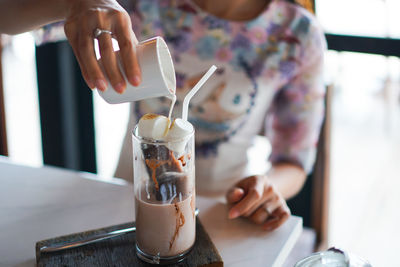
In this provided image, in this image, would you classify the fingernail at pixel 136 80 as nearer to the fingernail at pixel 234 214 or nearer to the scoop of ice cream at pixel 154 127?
the scoop of ice cream at pixel 154 127

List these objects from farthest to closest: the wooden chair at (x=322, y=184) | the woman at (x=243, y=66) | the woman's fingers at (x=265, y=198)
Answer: the wooden chair at (x=322, y=184) → the woman at (x=243, y=66) → the woman's fingers at (x=265, y=198)

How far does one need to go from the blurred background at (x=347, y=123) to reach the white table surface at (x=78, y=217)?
458mm

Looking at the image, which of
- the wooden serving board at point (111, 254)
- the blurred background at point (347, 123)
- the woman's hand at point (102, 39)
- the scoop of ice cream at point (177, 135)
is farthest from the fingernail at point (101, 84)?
the blurred background at point (347, 123)

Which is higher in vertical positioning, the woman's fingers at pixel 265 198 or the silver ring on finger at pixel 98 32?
the silver ring on finger at pixel 98 32

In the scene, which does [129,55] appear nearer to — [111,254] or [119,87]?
[119,87]

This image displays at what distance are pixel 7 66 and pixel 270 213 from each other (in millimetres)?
3027

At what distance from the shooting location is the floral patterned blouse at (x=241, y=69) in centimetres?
136

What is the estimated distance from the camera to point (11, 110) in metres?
3.03

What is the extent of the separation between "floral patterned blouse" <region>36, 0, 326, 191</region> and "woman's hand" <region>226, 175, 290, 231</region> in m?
0.46

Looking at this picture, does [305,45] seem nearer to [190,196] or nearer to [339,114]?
[190,196]

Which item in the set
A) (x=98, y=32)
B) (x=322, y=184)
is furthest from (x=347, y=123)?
(x=98, y=32)

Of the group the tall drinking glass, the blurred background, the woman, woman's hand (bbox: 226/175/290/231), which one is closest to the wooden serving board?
the tall drinking glass

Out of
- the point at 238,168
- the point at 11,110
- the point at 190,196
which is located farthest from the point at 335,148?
the point at 190,196

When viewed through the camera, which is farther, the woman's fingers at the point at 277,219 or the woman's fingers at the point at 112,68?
the woman's fingers at the point at 277,219
